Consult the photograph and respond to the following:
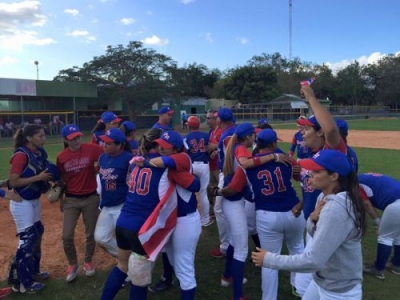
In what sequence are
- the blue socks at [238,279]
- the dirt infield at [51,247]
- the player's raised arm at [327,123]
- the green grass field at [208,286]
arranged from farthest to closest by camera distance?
the dirt infield at [51,247] < the green grass field at [208,286] < the blue socks at [238,279] < the player's raised arm at [327,123]

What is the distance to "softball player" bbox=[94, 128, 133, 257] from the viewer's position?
176 inches

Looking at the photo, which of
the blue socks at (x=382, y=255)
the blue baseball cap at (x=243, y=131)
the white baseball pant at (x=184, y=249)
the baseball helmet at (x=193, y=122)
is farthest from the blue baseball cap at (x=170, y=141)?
the baseball helmet at (x=193, y=122)

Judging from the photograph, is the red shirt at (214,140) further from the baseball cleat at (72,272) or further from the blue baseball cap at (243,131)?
the baseball cleat at (72,272)

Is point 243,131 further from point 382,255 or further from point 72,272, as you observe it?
point 72,272

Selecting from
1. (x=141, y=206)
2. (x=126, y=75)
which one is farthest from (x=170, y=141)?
(x=126, y=75)

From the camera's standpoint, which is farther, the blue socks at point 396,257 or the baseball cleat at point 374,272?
the blue socks at point 396,257

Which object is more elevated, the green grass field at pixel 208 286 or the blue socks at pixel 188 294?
the blue socks at pixel 188 294

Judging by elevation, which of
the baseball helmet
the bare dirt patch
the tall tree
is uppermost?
the tall tree

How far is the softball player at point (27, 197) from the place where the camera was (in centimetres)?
445

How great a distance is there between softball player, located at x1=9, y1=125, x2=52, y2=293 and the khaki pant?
1.15 feet

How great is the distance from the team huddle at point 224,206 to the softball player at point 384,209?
13 mm

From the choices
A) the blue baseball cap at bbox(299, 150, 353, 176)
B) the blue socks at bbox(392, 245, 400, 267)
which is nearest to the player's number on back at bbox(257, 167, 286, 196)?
the blue baseball cap at bbox(299, 150, 353, 176)

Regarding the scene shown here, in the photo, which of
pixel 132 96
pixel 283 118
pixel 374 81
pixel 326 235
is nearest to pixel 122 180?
pixel 326 235

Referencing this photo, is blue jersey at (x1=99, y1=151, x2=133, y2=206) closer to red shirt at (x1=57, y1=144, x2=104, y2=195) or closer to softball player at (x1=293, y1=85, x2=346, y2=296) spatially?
red shirt at (x1=57, y1=144, x2=104, y2=195)
